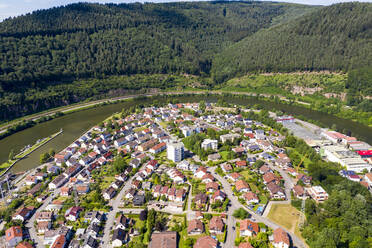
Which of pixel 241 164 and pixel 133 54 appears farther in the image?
pixel 133 54

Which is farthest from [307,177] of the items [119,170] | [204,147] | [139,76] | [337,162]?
[139,76]

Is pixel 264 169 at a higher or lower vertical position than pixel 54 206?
higher

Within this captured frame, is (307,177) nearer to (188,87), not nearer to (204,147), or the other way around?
(204,147)

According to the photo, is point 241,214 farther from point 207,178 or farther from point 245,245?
point 207,178

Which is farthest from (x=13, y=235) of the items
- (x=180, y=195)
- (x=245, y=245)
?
(x=245, y=245)

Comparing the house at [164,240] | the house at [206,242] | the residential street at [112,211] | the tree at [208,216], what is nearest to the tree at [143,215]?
A: the house at [164,240]

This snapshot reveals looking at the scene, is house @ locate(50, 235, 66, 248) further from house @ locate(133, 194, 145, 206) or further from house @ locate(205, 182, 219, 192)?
house @ locate(205, 182, 219, 192)
